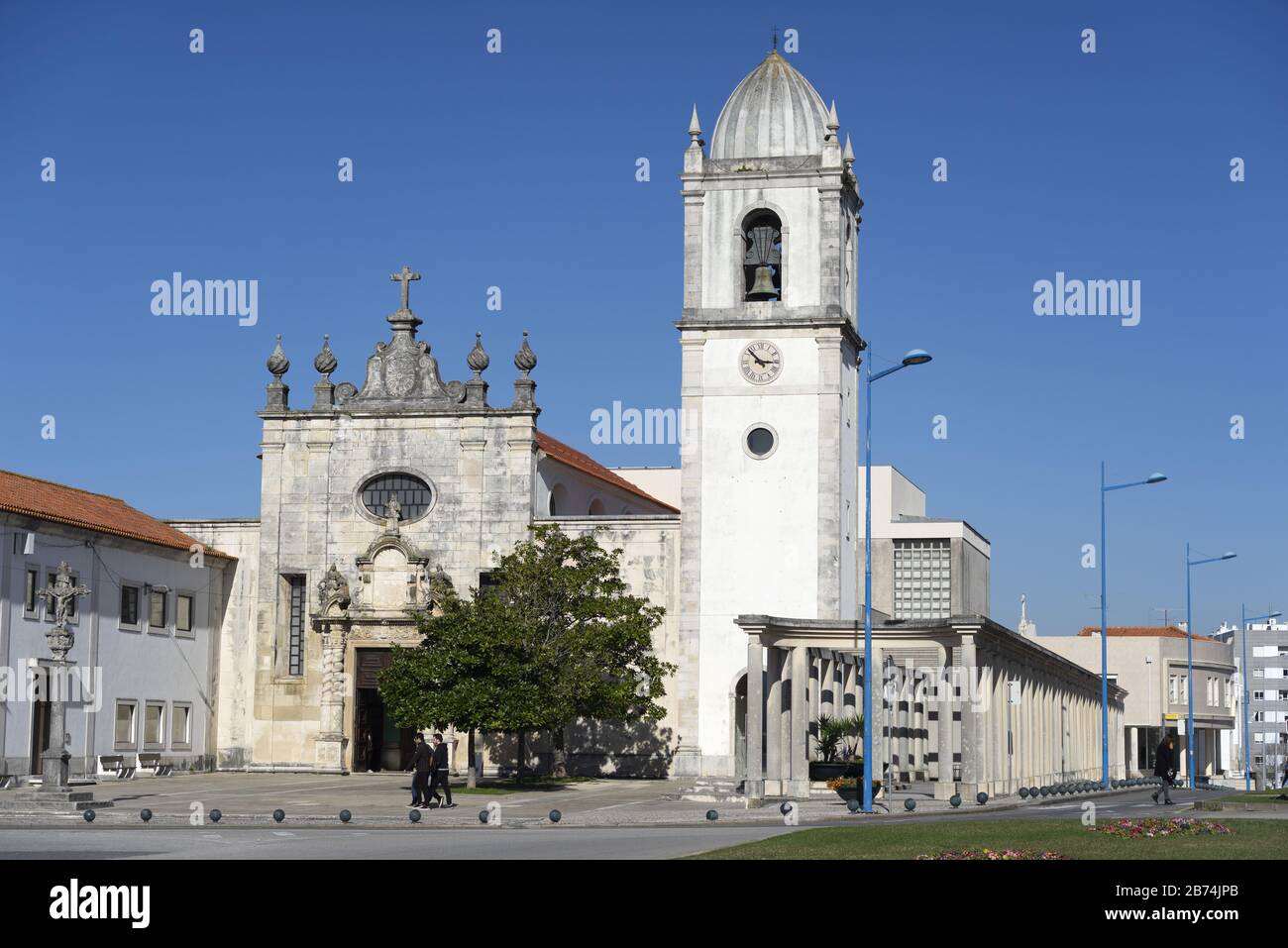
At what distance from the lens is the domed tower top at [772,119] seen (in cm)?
4644

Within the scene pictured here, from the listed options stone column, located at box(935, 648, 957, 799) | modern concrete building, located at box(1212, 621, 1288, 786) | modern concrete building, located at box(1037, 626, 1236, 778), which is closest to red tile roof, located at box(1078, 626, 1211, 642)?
modern concrete building, located at box(1037, 626, 1236, 778)

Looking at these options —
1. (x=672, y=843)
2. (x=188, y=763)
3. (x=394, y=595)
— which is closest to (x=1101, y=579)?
(x=394, y=595)

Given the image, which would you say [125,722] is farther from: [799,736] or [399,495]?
[799,736]

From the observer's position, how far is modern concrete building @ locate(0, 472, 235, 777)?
4266 cm

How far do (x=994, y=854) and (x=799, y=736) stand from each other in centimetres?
1761

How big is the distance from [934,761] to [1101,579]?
Result: 8.77 meters

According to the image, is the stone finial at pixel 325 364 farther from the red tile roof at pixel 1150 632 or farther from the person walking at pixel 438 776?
the red tile roof at pixel 1150 632

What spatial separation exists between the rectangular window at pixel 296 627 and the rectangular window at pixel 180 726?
3.25 metres

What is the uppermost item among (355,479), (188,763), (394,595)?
(355,479)

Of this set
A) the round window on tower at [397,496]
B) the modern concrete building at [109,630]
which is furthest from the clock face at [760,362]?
the modern concrete building at [109,630]

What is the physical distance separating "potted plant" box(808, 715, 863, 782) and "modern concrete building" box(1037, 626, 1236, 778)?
52.5 metres
